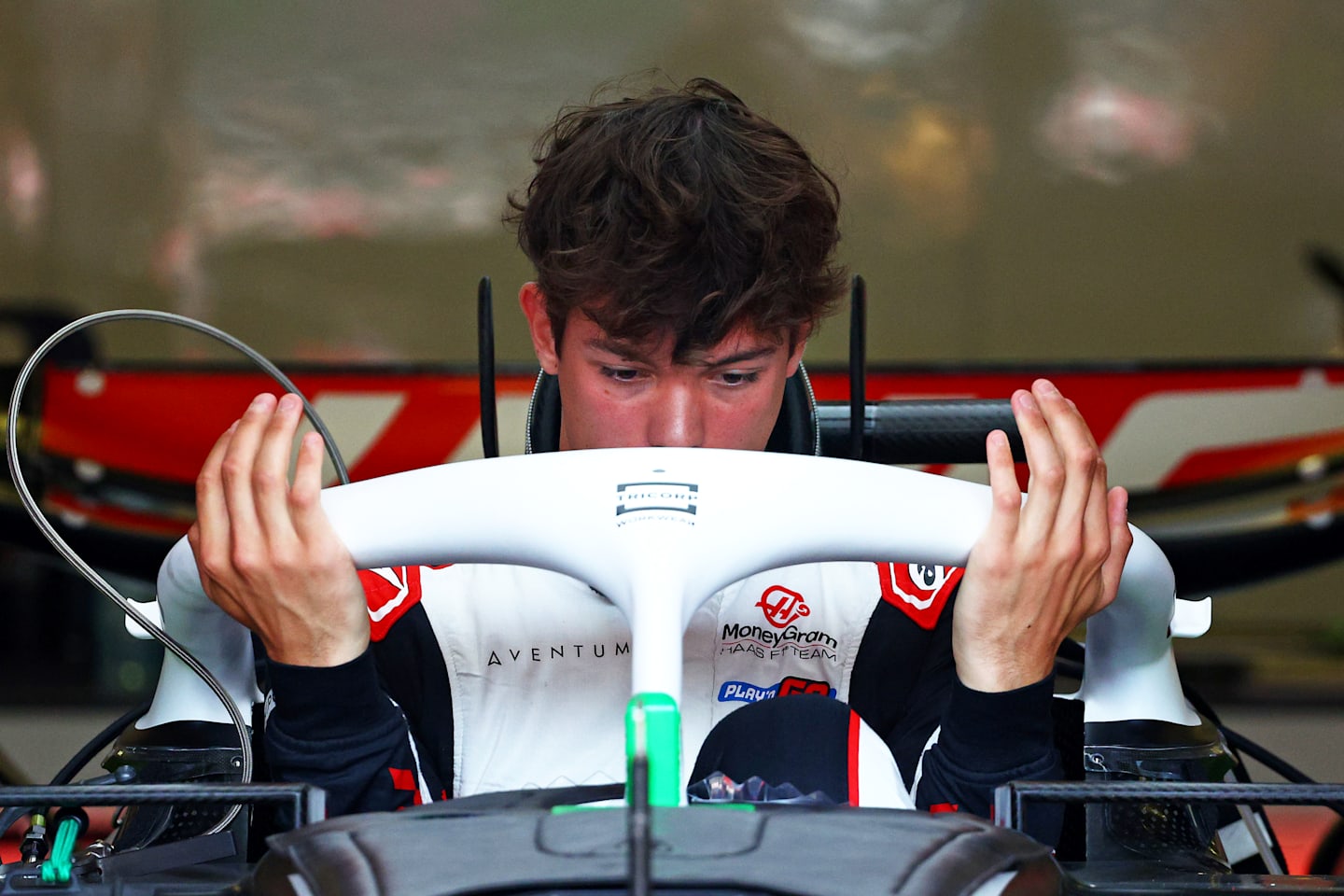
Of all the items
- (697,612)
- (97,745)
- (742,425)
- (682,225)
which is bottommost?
(97,745)

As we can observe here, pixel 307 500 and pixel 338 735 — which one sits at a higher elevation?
pixel 307 500

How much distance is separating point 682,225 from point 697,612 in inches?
11.2

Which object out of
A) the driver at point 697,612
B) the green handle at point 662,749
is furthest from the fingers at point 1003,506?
the green handle at point 662,749

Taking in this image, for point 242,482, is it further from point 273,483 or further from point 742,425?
point 742,425

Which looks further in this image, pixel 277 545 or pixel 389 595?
pixel 389 595

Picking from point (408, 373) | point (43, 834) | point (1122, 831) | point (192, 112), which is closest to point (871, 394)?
point (408, 373)

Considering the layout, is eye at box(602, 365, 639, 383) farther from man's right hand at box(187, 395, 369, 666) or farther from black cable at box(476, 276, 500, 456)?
man's right hand at box(187, 395, 369, 666)

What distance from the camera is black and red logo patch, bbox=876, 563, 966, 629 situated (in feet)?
3.82

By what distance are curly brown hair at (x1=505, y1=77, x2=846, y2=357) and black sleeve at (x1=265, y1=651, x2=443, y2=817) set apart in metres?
0.32

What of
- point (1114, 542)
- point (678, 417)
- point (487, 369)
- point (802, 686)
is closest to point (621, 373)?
point (678, 417)

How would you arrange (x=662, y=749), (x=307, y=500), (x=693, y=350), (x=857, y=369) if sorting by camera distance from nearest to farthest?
1. (x=662, y=749)
2. (x=307, y=500)
3. (x=693, y=350)
4. (x=857, y=369)

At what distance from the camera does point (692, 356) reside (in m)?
1.09

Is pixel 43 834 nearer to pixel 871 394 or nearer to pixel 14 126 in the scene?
pixel 871 394

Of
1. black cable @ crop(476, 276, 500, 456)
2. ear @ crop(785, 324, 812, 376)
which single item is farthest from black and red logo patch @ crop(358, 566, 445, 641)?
ear @ crop(785, 324, 812, 376)
